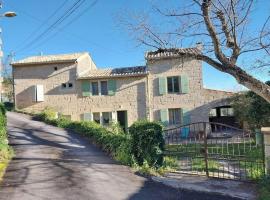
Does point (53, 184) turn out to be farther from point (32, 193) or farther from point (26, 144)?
point (26, 144)

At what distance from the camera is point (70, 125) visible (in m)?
22.2

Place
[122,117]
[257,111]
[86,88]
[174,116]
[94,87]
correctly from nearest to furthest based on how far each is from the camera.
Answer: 1. [257,111]
2. [174,116]
3. [86,88]
4. [122,117]
5. [94,87]

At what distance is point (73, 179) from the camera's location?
974 cm

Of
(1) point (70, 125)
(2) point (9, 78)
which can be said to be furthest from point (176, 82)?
(2) point (9, 78)

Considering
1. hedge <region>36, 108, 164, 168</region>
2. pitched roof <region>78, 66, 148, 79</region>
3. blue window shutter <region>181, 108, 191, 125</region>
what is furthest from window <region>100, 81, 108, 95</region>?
hedge <region>36, 108, 164, 168</region>

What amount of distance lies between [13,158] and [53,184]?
4.01 m

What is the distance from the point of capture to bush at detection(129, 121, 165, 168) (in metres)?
11.4

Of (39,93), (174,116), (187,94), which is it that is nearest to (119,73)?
(174,116)

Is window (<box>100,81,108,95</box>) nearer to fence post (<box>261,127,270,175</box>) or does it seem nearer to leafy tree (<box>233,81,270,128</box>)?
leafy tree (<box>233,81,270,128</box>)

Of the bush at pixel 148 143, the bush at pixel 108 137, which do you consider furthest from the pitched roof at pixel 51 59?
the bush at pixel 148 143

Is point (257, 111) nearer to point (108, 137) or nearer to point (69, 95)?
point (108, 137)

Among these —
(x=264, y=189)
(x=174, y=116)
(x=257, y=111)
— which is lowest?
(x=264, y=189)

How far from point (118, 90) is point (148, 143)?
18247 mm

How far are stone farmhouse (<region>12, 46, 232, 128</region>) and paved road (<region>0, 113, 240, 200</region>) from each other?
14.3 m
